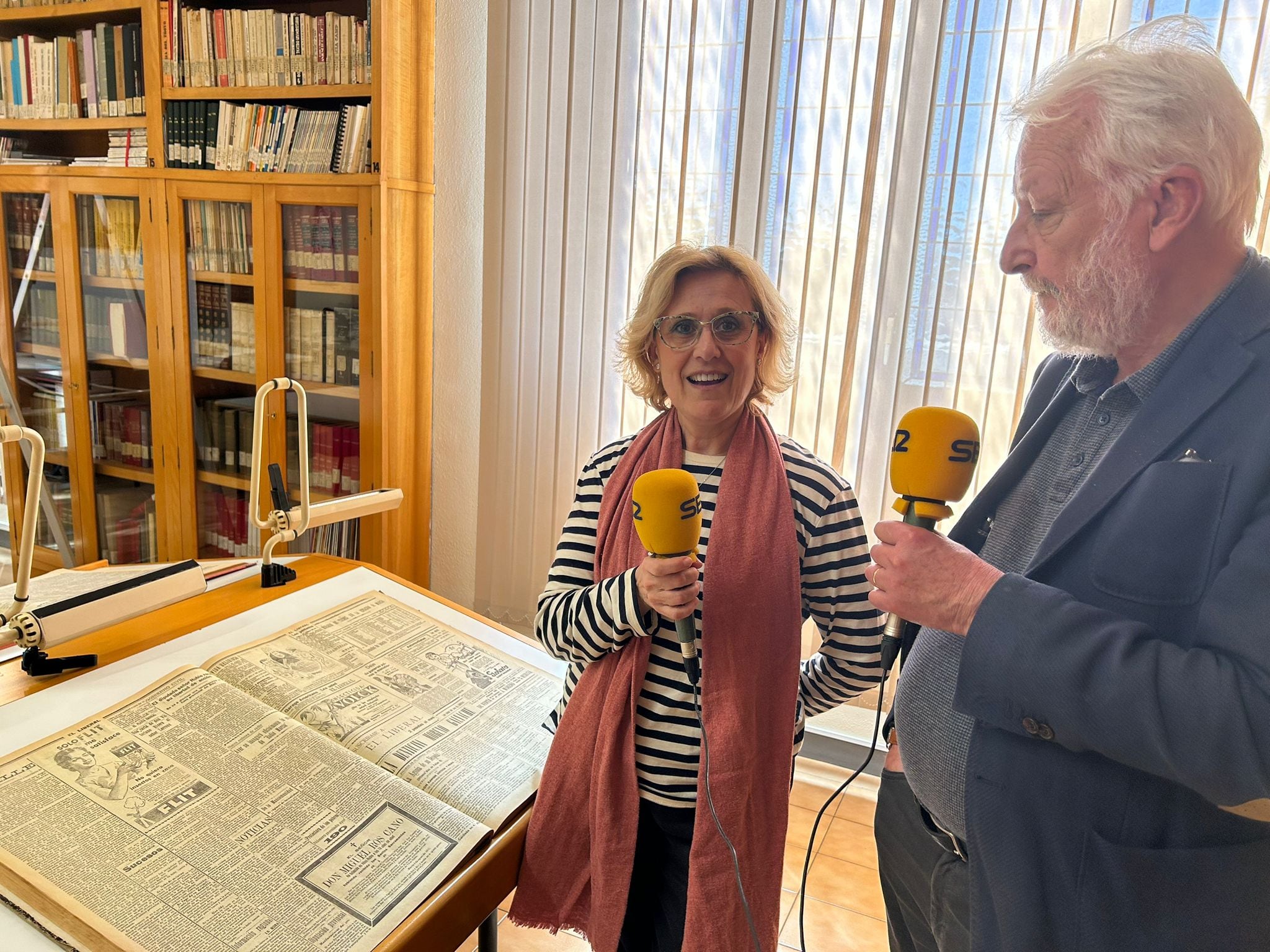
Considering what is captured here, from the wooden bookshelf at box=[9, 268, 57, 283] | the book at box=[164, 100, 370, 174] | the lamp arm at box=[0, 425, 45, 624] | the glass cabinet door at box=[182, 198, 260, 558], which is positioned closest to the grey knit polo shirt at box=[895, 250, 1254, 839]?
the lamp arm at box=[0, 425, 45, 624]

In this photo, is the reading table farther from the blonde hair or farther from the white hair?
the white hair

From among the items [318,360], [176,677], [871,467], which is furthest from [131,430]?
[871,467]

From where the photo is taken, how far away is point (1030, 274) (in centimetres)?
97

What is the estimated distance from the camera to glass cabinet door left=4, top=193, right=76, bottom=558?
134 inches

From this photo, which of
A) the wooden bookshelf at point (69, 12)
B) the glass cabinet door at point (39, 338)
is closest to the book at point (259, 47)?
the wooden bookshelf at point (69, 12)

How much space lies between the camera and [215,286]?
10.2 feet

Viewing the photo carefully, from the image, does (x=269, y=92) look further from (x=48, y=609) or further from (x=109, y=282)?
(x=48, y=609)

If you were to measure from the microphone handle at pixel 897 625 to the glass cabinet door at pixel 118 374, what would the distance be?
330cm

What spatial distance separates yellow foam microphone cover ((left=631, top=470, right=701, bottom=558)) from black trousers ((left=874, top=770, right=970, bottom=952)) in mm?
499

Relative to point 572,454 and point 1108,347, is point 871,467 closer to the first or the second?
point 572,454

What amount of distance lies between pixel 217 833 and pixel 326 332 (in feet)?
7.35

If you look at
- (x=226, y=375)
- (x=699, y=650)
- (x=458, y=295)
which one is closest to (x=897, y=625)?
(x=699, y=650)

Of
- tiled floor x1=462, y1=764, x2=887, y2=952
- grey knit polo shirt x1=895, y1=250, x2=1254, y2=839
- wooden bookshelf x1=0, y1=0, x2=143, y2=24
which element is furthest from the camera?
wooden bookshelf x1=0, y1=0, x2=143, y2=24

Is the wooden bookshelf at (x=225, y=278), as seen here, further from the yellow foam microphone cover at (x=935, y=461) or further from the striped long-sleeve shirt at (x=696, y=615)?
the yellow foam microphone cover at (x=935, y=461)
